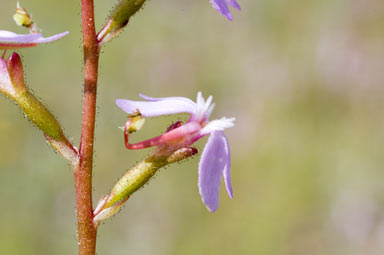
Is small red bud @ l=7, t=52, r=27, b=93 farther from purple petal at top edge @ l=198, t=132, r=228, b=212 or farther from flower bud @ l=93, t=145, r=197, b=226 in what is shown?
purple petal at top edge @ l=198, t=132, r=228, b=212

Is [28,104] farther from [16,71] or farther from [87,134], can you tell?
[87,134]

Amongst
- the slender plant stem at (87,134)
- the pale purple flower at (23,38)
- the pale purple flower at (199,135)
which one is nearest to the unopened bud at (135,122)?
the pale purple flower at (199,135)

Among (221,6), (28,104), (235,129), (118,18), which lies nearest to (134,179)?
(28,104)

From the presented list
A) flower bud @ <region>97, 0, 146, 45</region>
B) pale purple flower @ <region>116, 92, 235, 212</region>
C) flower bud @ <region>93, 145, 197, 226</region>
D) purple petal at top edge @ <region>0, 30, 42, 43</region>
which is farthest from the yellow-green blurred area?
purple petal at top edge @ <region>0, 30, 42, 43</region>

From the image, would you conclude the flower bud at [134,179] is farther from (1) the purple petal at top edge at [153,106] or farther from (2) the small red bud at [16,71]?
(2) the small red bud at [16,71]

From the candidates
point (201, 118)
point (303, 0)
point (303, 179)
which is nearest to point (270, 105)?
point (303, 179)

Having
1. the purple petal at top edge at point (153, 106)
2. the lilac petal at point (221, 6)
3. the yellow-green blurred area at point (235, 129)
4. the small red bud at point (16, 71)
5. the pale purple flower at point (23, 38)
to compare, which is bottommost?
the yellow-green blurred area at point (235, 129)
